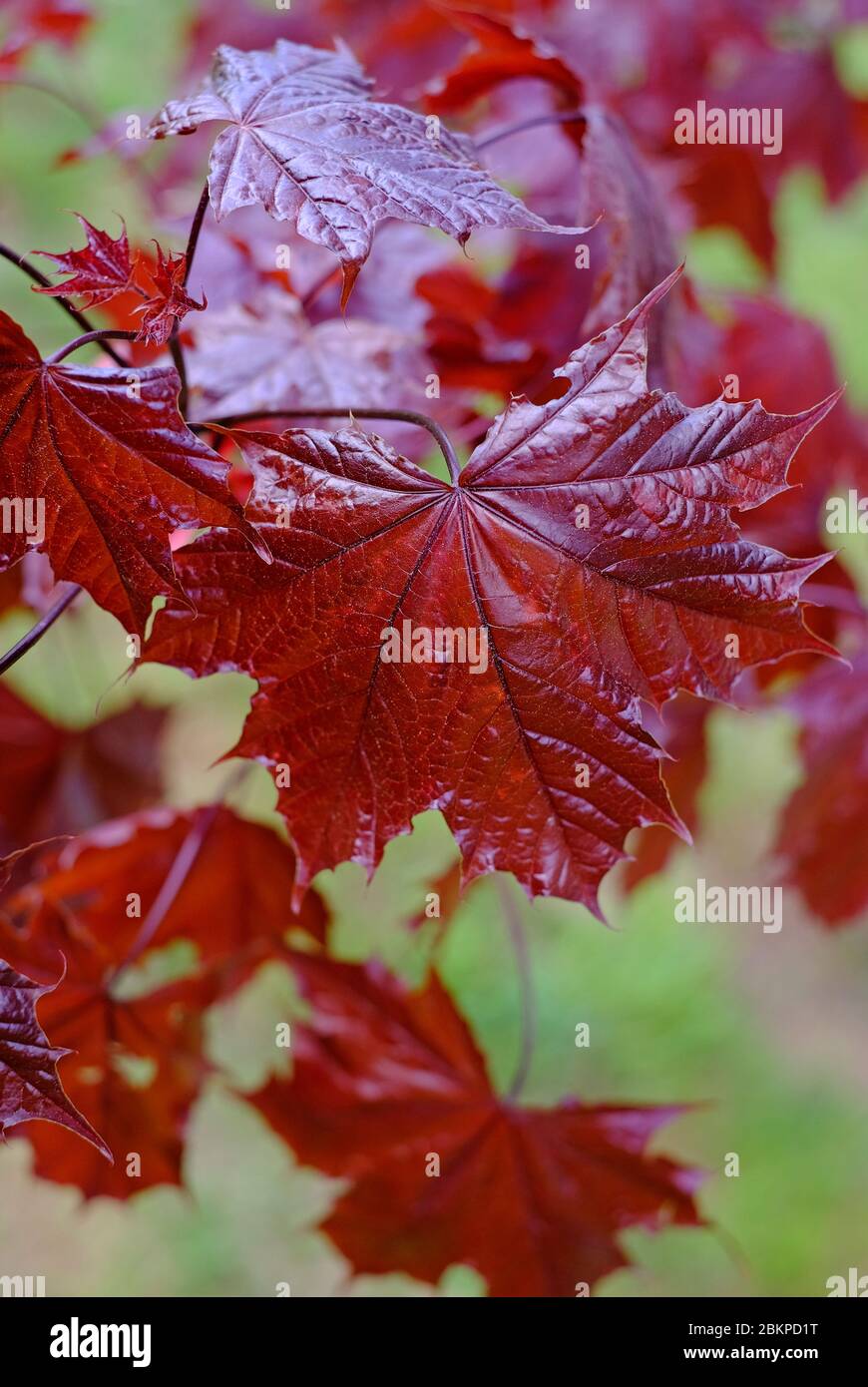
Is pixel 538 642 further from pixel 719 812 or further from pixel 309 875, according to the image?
pixel 719 812

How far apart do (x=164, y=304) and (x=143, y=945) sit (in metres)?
0.49

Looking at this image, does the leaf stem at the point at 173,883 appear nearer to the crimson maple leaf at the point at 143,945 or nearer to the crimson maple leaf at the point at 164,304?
the crimson maple leaf at the point at 143,945

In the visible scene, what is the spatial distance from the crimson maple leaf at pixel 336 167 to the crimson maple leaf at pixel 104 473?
0.09 m

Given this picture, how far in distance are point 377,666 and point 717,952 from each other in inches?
78.9

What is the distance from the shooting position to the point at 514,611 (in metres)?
0.62

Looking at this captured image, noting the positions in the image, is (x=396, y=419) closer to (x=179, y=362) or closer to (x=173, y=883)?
(x=179, y=362)

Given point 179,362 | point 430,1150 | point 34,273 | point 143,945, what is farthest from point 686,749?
point 34,273

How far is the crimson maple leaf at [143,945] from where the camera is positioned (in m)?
0.83

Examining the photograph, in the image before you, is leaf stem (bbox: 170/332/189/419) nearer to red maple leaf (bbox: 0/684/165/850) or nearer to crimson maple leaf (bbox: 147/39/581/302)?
crimson maple leaf (bbox: 147/39/581/302)

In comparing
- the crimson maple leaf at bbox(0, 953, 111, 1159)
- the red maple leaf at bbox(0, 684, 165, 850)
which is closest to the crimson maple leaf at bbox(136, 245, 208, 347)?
the crimson maple leaf at bbox(0, 953, 111, 1159)

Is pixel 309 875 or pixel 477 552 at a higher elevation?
pixel 477 552

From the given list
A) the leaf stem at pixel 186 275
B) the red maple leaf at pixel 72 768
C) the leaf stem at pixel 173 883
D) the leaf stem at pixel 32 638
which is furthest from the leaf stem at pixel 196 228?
the red maple leaf at pixel 72 768

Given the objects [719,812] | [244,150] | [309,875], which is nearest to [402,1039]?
[309,875]
